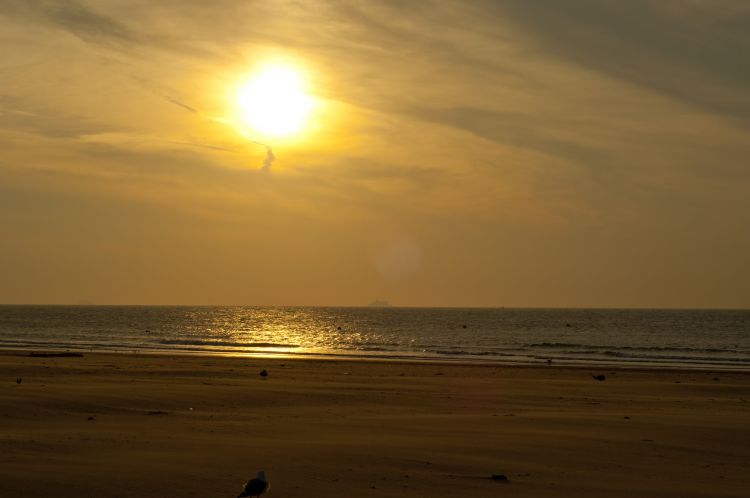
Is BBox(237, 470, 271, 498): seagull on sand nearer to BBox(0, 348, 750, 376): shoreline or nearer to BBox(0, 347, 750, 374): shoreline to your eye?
BBox(0, 348, 750, 376): shoreline

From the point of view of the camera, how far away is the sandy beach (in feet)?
38.4

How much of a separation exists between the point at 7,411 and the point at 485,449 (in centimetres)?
1133

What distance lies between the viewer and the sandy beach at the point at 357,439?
1172 cm

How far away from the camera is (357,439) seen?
15531 millimetres

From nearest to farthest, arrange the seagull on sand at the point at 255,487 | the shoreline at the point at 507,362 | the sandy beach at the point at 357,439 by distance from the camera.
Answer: the seagull on sand at the point at 255,487 < the sandy beach at the point at 357,439 < the shoreline at the point at 507,362

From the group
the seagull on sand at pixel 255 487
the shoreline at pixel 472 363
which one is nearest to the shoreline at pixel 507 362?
the shoreline at pixel 472 363

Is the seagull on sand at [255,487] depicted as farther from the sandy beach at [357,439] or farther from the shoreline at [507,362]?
the shoreline at [507,362]

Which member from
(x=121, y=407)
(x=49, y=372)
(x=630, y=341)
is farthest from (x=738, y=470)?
Result: (x=630, y=341)

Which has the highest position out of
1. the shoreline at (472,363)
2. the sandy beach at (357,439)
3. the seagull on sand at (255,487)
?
the shoreline at (472,363)

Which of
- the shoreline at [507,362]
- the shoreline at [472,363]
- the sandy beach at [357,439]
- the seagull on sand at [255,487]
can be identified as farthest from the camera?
the shoreline at [507,362]

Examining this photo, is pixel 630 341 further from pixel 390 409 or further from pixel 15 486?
pixel 15 486

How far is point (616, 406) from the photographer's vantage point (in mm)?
23578

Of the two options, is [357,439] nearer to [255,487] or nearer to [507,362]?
[255,487]

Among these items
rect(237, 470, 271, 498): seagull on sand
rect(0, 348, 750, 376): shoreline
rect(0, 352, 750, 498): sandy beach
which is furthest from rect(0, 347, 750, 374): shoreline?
rect(237, 470, 271, 498): seagull on sand
